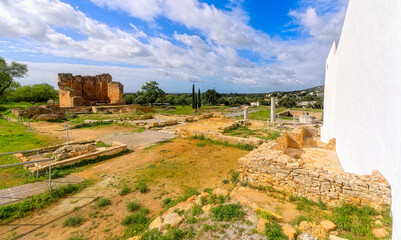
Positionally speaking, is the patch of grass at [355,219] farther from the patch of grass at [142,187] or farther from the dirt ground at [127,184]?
the patch of grass at [142,187]

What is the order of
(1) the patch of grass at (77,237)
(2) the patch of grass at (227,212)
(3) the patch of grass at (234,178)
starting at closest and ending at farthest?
(1) the patch of grass at (77,237), (2) the patch of grass at (227,212), (3) the patch of grass at (234,178)

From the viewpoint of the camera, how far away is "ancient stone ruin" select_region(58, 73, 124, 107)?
30678 millimetres

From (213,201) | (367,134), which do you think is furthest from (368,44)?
(213,201)

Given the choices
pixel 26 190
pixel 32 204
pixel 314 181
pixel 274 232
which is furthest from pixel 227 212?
pixel 26 190

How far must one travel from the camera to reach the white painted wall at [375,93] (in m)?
3.02

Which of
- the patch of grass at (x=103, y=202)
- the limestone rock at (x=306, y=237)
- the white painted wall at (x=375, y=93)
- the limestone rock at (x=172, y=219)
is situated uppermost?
the white painted wall at (x=375, y=93)

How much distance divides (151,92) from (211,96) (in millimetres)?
22387

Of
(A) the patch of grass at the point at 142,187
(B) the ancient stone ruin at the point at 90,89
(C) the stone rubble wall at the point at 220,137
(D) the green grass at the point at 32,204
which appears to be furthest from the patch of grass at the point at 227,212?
(B) the ancient stone ruin at the point at 90,89

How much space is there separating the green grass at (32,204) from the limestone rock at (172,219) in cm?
359

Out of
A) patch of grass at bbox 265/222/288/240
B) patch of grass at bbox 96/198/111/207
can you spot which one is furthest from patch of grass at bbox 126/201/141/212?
patch of grass at bbox 265/222/288/240

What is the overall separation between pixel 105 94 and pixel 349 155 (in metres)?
43.2

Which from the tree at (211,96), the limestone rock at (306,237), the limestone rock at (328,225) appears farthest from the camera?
the tree at (211,96)

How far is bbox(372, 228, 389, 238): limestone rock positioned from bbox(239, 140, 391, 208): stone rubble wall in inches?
32.8

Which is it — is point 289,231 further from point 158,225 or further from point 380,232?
point 158,225
